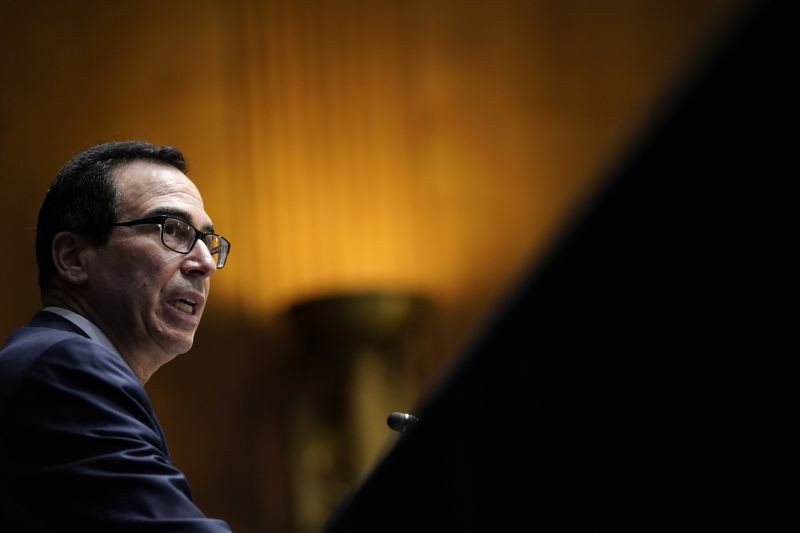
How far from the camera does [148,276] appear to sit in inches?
59.7

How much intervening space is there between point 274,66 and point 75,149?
0.68 m

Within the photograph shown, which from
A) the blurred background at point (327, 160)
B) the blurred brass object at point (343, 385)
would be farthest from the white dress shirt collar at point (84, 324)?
the blurred brass object at point (343, 385)

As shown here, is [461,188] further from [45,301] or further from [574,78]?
[45,301]

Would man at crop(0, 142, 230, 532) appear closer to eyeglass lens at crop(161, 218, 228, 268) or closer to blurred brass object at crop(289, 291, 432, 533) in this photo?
eyeglass lens at crop(161, 218, 228, 268)

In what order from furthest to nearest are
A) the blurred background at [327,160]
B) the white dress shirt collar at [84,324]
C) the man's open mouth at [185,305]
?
the blurred background at [327,160] → the man's open mouth at [185,305] → the white dress shirt collar at [84,324]

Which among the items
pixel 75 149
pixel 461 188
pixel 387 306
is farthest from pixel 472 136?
pixel 75 149

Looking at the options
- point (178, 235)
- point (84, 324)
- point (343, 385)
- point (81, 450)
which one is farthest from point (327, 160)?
point (81, 450)

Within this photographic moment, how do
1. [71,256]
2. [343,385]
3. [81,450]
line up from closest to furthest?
[81,450] < [71,256] < [343,385]

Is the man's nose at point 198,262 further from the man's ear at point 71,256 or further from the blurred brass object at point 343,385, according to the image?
the blurred brass object at point 343,385

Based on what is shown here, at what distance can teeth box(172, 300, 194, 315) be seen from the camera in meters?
1.53

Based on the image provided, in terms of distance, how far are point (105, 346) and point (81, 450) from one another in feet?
1.11

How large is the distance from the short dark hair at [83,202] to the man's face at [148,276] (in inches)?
0.6

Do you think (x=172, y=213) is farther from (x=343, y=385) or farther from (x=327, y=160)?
(x=327, y=160)

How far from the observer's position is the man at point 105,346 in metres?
1.07
